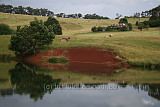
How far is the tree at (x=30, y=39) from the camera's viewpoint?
6142 cm

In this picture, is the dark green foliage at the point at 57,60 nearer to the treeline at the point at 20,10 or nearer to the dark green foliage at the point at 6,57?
the dark green foliage at the point at 6,57

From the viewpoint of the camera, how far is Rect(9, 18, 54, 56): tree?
61.4 meters

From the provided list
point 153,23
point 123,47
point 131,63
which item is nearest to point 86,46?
point 123,47

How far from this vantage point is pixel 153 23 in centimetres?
9688

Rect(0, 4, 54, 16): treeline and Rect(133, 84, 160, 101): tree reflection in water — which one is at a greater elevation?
Rect(0, 4, 54, 16): treeline

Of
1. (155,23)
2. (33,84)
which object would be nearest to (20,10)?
(155,23)

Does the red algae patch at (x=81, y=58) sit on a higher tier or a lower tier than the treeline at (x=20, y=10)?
lower

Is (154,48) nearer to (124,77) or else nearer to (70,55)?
(70,55)

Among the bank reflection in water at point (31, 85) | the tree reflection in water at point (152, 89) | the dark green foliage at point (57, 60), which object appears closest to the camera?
the tree reflection in water at point (152, 89)

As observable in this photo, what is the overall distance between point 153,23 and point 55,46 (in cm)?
4721

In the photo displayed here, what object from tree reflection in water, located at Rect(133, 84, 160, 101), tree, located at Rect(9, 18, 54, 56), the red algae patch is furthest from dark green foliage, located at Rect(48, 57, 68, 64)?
tree reflection in water, located at Rect(133, 84, 160, 101)

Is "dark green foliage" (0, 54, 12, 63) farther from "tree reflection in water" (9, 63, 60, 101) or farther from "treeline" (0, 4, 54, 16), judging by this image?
"treeline" (0, 4, 54, 16)

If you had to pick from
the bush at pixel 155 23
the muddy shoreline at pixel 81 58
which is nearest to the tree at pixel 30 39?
the muddy shoreline at pixel 81 58

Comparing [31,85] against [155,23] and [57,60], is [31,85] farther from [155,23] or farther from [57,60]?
[155,23]
